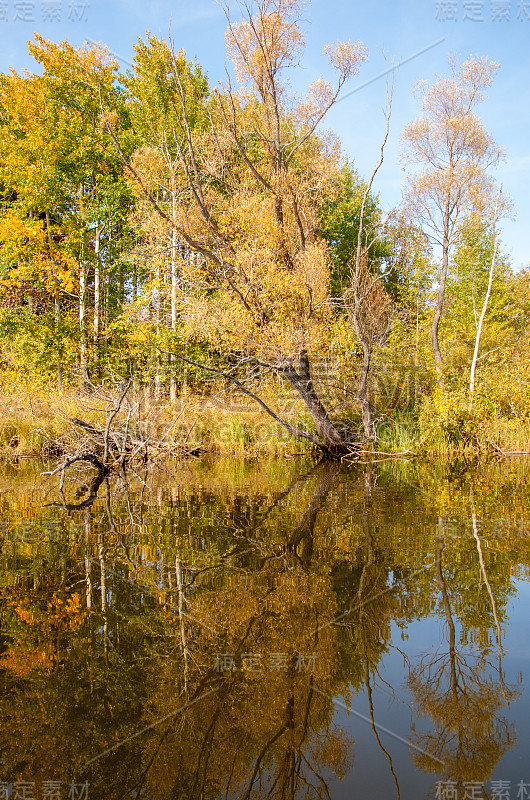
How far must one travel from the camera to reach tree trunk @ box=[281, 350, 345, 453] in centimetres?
1055

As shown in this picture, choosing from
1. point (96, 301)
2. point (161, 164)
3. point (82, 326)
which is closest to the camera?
point (161, 164)

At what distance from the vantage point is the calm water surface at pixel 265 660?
5.88ft

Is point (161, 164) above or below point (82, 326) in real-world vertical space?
above

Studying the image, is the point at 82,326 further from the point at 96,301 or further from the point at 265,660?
the point at 265,660

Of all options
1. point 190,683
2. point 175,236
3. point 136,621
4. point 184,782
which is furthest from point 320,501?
point 175,236

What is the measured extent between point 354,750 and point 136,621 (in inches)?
55.6

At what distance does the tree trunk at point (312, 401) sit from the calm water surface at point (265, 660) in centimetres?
575

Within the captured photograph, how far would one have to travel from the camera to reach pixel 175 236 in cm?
1488

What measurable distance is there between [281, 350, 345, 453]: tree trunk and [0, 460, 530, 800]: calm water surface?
5.75 meters

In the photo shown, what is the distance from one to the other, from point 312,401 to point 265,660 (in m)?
8.58

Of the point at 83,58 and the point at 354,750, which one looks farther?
the point at 83,58

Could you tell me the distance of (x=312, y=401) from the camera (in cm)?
1085

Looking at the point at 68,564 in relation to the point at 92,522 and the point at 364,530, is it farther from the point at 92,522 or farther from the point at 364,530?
the point at 364,530

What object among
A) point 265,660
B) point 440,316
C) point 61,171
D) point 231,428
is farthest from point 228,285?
point 61,171
